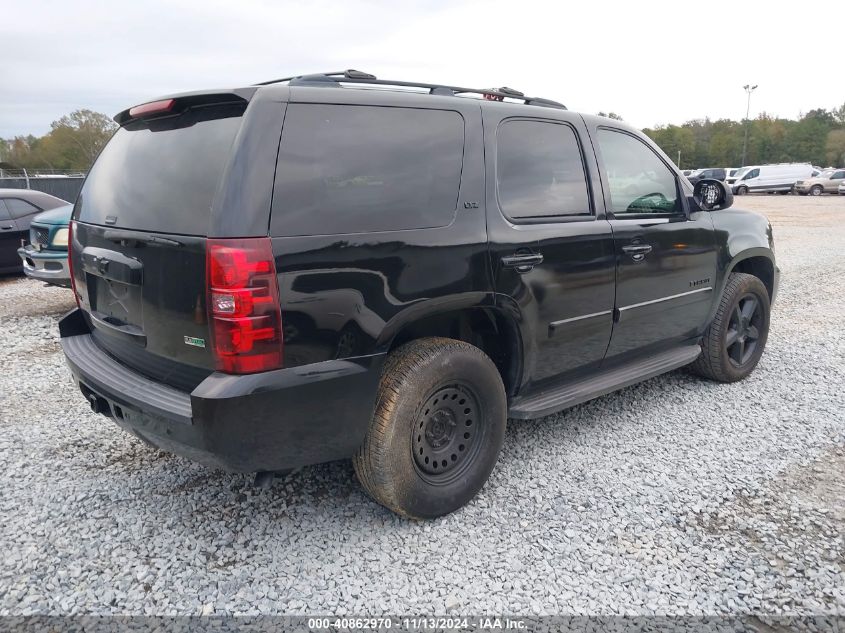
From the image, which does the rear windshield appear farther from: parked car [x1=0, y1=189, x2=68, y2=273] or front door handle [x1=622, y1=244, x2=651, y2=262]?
parked car [x1=0, y1=189, x2=68, y2=273]

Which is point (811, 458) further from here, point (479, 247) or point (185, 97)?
point (185, 97)

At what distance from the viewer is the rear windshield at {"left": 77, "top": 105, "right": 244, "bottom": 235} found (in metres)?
2.47

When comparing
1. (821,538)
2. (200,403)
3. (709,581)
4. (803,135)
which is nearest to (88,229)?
(200,403)

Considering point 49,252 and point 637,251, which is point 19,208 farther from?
point 637,251

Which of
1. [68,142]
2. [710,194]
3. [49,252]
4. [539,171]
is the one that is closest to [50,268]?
[49,252]

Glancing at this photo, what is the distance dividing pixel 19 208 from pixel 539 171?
9202mm

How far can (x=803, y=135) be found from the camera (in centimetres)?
8362

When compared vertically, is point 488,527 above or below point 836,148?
below

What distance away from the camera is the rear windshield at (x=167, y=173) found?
247 centimetres

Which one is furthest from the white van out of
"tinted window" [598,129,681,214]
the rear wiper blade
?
the rear wiper blade

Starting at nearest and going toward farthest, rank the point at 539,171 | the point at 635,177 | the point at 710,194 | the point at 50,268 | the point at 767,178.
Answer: the point at 539,171 → the point at 635,177 → the point at 710,194 → the point at 50,268 → the point at 767,178

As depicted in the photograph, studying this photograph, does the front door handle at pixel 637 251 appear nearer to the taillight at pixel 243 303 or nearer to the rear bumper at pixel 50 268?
the taillight at pixel 243 303

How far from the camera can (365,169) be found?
105 inches

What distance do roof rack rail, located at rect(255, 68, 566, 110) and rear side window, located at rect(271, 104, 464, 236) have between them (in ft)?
0.81
